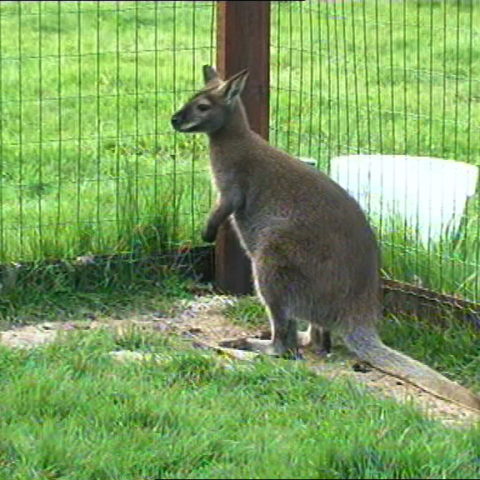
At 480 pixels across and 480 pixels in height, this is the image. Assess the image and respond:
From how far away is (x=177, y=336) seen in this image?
6.60 metres

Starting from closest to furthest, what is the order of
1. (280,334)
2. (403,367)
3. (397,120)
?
(403,367) → (280,334) → (397,120)

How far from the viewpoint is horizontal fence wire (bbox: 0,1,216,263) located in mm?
7434

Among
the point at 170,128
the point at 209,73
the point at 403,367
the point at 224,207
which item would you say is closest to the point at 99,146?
the point at 170,128

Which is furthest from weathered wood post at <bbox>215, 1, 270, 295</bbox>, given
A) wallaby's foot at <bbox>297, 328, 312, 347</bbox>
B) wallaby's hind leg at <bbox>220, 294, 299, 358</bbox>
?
wallaby's hind leg at <bbox>220, 294, 299, 358</bbox>

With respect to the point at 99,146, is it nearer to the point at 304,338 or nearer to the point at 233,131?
the point at 233,131

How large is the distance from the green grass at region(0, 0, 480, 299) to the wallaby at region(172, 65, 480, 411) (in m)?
0.71

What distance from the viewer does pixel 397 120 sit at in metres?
9.27

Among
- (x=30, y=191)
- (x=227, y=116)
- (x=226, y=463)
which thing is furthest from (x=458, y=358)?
(x=30, y=191)

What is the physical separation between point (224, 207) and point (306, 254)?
1.74 feet

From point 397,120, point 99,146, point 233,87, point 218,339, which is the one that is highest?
point 233,87

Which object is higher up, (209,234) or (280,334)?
(209,234)

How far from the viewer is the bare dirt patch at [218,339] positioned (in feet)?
18.6

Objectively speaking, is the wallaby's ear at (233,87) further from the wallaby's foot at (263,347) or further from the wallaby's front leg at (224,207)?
the wallaby's foot at (263,347)

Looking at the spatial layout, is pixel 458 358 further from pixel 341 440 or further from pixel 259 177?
pixel 341 440
